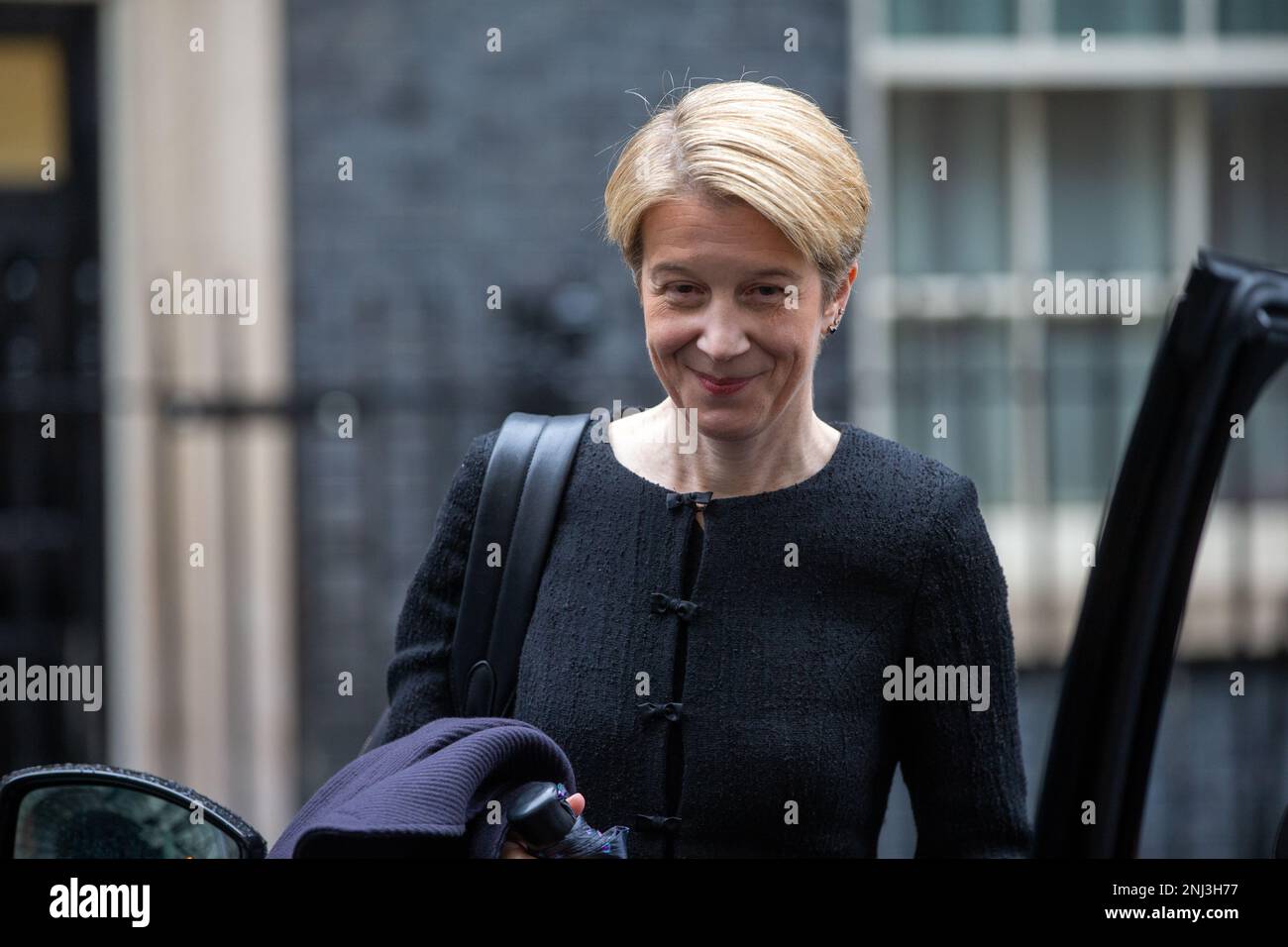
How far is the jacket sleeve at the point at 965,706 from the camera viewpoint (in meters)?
2.12

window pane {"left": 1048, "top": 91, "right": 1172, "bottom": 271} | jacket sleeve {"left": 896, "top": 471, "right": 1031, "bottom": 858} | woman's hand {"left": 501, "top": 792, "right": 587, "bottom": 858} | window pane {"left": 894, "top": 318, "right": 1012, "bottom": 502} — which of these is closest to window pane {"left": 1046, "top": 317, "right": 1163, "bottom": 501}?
window pane {"left": 894, "top": 318, "right": 1012, "bottom": 502}

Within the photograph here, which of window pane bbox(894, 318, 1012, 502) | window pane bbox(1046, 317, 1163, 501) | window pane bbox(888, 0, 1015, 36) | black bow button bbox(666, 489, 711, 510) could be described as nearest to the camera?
black bow button bbox(666, 489, 711, 510)

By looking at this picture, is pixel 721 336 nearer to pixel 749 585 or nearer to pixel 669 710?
pixel 749 585

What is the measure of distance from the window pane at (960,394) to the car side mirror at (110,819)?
14.6 feet

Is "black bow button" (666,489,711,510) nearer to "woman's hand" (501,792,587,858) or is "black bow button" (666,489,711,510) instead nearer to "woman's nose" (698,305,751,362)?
"woman's nose" (698,305,751,362)

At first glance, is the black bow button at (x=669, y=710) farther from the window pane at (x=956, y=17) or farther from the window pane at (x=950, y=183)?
the window pane at (x=956, y=17)

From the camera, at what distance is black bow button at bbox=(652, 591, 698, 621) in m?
2.10

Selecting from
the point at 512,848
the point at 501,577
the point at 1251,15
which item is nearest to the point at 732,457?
the point at 501,577

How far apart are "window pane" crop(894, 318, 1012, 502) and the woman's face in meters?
4.11

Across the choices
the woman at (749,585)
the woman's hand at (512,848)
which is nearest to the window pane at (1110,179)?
the woman at (749,585)
